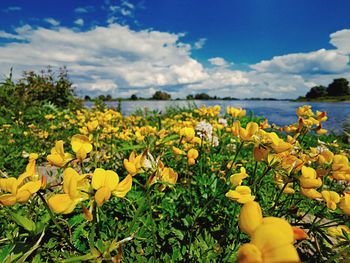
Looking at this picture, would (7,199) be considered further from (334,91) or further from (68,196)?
(334,91)

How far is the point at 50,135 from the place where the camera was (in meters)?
4.18

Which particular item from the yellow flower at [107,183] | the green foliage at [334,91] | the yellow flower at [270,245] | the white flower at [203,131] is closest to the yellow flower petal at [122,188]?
the yellow flower at [107,183]

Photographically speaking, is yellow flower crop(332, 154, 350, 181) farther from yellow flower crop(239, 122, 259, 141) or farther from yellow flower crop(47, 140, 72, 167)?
yellow flower crop(47, 140, 72, 167)

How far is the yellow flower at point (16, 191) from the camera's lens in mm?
669

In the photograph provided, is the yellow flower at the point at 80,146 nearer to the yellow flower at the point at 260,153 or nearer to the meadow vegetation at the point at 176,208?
the meadow vegetation at the point at 176,208

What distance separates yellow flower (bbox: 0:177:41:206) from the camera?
2.20 ft

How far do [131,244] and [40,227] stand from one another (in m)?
0.65

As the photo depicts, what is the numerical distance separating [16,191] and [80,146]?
288 millimetres

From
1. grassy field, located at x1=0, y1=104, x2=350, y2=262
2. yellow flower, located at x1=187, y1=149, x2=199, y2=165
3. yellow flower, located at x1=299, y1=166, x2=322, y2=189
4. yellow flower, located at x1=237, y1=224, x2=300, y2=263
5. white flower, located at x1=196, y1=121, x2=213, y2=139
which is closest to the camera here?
yellow flower, located at x1=237, y1=224, x2=300, y2=263

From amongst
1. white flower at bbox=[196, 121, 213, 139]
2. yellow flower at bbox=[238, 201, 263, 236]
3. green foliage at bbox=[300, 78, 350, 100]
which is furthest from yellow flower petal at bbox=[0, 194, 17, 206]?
green foliage at bbox=[300, 78, 350, 100]

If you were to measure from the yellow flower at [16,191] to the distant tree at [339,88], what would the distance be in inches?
1959

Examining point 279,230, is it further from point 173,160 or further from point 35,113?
point 35,113

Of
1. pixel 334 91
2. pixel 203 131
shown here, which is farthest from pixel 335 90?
pixel 203 131

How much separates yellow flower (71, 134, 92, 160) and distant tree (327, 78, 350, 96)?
4950 cm
